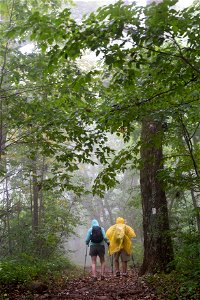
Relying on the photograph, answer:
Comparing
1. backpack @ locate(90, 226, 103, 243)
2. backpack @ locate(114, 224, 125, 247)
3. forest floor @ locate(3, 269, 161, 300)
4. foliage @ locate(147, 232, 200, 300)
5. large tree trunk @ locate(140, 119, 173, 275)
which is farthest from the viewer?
backpack @ locate(90, 226, 103, 243)

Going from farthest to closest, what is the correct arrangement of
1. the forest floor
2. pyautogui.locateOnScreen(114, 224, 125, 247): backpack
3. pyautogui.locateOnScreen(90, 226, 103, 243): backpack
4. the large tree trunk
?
pyautogui.locateOnScreen(90, 226, 103, 243): backpack → pyautogui.locateOnScreen(114, 224, 125, 247): backpack → the large tree trunk → the forest floor

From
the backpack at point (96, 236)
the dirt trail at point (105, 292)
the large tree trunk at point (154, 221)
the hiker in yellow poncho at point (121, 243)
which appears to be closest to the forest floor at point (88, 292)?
the dirt trail at point (105, 292)

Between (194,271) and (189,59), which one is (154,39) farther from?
(194,271)

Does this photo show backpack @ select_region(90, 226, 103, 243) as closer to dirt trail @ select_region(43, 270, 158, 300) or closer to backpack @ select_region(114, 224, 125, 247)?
backpack @ select_region(114, 224, 125, 247)

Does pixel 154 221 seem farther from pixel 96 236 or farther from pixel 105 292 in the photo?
pixel 96 236

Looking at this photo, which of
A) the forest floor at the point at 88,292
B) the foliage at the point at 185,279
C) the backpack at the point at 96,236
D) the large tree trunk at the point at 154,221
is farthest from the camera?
the backpack at the point at 96,236

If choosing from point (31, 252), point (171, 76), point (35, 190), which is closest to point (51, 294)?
point (171, 76)

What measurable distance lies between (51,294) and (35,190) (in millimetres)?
7181

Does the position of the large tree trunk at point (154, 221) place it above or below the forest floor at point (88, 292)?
above

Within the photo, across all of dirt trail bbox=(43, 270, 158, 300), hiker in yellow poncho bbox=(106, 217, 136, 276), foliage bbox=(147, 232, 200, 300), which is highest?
hiker in yellow poncho bbox=(106, 217, 136, 276)

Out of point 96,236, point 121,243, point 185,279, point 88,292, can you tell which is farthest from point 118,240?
point 185,279

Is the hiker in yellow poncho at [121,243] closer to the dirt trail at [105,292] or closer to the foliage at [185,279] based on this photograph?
the dirt trail at [105,292]

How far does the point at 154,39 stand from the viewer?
336 cm

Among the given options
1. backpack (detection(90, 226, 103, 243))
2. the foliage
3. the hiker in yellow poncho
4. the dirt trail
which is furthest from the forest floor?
backpack (detection(90, 226, 103, 243))
